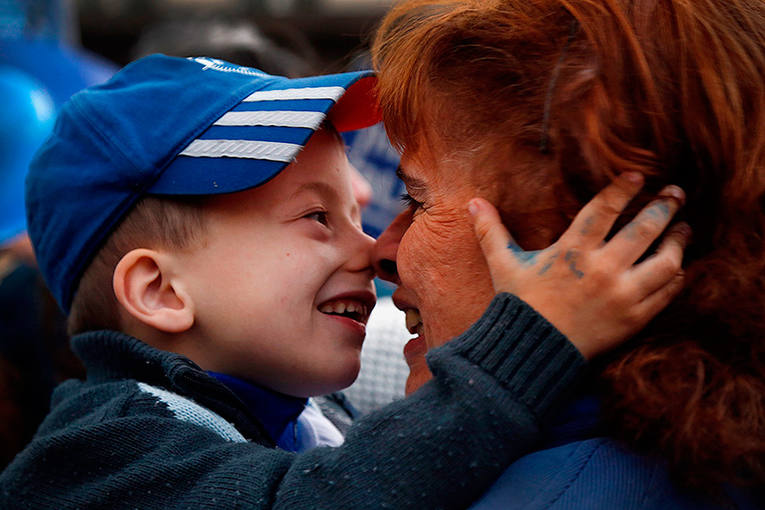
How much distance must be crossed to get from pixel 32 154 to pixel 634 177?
12.2 ft

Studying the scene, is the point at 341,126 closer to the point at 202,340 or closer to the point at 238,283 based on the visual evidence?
the point at 238,283

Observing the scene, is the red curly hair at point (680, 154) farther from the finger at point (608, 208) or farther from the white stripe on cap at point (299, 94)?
the white stripe on cap at point (299, 94)

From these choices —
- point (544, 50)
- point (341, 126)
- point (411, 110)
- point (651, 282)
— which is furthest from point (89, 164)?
point (651, 282)

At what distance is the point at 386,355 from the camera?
248cm

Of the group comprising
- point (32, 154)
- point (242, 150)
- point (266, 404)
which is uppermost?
point (242, 150)

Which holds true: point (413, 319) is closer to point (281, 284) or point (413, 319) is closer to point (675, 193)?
point (281, 284)

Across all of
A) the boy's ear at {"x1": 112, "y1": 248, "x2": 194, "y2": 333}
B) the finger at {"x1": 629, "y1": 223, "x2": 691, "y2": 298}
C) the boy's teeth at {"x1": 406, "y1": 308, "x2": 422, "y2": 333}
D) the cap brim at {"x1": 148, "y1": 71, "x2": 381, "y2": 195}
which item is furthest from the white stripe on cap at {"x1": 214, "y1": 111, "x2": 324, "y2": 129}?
the finger at {"x1": 629, "y1": 223, "x2": 691, "y2": 298}

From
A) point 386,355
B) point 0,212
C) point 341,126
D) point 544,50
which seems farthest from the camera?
point 0,212

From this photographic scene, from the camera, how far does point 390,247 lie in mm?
1780

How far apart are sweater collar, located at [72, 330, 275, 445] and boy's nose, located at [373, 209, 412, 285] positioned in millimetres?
442

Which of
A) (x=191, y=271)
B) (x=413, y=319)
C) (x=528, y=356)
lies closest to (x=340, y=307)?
(x=413, y=319)

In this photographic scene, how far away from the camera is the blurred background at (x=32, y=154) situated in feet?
8.23

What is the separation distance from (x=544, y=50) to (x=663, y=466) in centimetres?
70

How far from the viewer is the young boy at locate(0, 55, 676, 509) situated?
1.51 metres
